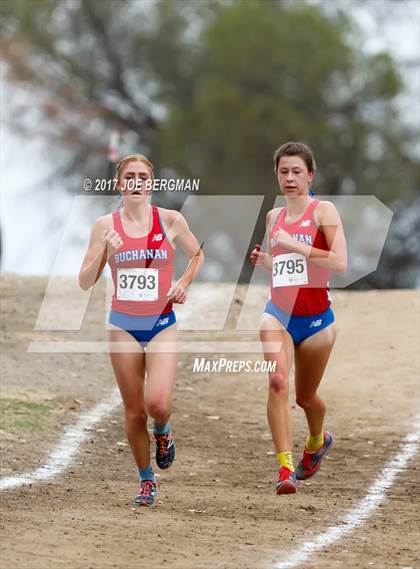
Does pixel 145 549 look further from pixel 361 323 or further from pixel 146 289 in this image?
pixel 361 323

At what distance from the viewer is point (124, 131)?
134ft

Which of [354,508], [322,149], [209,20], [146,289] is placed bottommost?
[354,508]

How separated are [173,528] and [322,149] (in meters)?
30.1

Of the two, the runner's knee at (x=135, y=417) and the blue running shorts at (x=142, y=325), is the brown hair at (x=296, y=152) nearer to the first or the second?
the blue running shorts at (x=142, y=325)

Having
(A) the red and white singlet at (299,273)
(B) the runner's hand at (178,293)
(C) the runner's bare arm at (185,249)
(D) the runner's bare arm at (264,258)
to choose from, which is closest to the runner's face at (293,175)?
(A) the red and white singlet at (299,273)

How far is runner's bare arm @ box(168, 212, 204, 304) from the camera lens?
934 cm

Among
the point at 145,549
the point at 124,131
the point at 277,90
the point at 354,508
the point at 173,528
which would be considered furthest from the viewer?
the point at 124,131

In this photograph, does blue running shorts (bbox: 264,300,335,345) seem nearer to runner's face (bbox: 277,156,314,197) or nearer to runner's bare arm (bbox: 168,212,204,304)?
runner's bare arm (bbox: 168,212,204,304)

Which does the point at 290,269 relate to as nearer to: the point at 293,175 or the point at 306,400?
the point at 293,175

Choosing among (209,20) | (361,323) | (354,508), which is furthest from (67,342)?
(209,20)

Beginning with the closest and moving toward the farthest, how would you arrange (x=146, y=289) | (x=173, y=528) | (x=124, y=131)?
(x=173, y=528), (x=146, y=289), (x=124, y=131)

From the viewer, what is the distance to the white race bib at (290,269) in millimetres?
9719

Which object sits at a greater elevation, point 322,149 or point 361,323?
point 322,149

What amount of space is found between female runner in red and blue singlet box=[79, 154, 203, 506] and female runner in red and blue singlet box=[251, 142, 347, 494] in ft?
2.10
